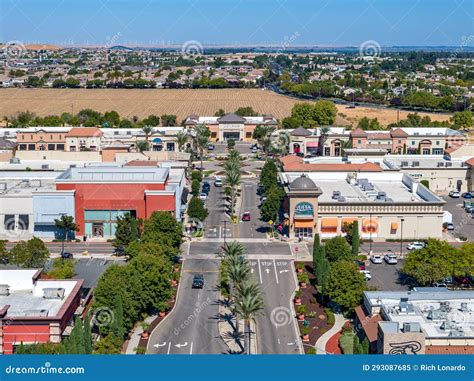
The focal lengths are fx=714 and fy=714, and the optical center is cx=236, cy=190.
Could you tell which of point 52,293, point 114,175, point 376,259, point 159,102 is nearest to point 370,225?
point 376,259

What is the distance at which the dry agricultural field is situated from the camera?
79.3m

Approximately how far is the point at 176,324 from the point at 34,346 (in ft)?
19.7

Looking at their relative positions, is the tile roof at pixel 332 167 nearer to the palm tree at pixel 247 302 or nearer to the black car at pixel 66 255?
the black car at pixel 66 255

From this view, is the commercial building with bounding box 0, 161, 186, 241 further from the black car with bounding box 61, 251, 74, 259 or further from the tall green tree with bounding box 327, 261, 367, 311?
the tall green tree with bounding box 327, 261, 367, 311

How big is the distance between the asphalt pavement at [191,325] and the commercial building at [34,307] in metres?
2.80

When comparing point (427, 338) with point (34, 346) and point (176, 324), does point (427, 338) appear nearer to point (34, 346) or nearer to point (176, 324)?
point (176, 324)

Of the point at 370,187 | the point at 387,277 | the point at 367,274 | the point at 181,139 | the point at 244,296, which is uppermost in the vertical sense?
the point at 181,139

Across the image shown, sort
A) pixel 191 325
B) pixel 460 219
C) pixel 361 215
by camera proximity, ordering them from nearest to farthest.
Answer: pixel 191 325, pixel 361 215, pixel 460 219

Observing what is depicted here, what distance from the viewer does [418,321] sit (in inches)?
786

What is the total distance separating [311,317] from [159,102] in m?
70.4

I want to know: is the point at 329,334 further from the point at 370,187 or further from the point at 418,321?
the point at 370,187

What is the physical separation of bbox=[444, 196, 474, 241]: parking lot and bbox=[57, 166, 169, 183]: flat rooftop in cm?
1486

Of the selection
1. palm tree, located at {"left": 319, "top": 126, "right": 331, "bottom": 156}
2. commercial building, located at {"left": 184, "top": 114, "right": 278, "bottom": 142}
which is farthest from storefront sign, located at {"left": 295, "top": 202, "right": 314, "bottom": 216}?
commercial building, located at {"left": 184, "top": 114, "right": 278, "bottom": 142}

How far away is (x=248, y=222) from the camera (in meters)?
37.0
